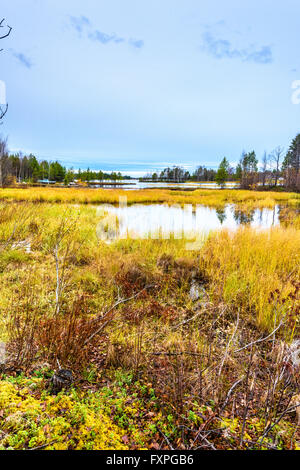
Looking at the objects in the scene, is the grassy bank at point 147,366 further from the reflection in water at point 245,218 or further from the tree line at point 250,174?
the tree line at point 250,174

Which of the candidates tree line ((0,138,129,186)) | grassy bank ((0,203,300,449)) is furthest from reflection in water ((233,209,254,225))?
tree line ((0,138,129,186))

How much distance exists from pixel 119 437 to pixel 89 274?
134 inches

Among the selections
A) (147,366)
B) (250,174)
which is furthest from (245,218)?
(250,174)

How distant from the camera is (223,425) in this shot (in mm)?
1618

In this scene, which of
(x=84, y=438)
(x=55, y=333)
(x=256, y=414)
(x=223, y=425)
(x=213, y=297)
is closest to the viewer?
(x=84, y=438)

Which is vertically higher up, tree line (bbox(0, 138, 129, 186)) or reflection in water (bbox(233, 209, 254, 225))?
tree line (bbox(0, 138, 129, 186))

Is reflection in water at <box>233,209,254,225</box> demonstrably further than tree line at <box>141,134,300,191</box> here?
No

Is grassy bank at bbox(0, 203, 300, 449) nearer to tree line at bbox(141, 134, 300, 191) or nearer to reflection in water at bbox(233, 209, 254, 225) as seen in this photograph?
reflection in water at bbox(233, 209, 254, 225)


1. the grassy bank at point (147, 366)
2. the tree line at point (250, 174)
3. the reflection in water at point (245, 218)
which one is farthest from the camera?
the tree line at point (250, 174)

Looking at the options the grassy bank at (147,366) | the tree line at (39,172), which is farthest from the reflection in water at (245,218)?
the tree line at (39,172)

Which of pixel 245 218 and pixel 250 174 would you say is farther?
pixel 250 174

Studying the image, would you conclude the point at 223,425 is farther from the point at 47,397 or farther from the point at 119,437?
the point at 47,397

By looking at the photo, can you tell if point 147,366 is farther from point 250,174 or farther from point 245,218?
point 250,174

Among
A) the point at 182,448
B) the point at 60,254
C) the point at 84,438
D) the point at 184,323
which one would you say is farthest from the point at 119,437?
the point at 60,254
